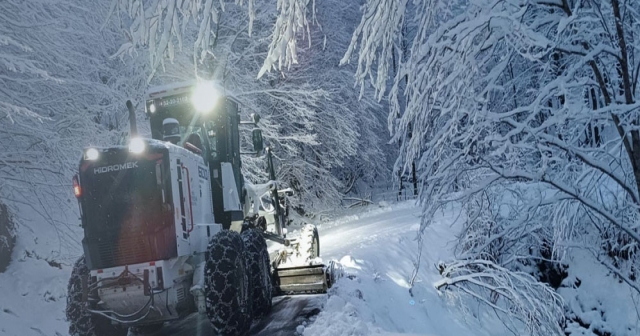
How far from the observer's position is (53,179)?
848 centimetres

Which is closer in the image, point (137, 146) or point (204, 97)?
point (137, 146)

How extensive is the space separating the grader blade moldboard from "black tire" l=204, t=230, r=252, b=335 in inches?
72.8

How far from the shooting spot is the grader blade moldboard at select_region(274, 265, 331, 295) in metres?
7.16

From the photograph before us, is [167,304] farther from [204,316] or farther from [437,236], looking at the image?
[437,236]

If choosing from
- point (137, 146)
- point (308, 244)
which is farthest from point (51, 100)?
point (308, 244)

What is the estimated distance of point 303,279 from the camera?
7285 mm

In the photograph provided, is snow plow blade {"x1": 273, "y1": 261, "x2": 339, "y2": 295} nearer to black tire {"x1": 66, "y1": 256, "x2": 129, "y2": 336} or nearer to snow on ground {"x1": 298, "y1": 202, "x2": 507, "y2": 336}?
snow on ground {"x1": 298, "y1": 202, "x2": 507, "y2": 336}

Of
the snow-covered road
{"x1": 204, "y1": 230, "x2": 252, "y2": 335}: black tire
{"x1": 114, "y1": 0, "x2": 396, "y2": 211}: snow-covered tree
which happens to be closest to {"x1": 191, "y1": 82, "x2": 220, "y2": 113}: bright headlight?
{"x1": 204, "y1": 230, "x2": 252, "y2": 335}: black tire

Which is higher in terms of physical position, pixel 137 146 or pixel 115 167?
pixel 137 146

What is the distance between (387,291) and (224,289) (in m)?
5.08

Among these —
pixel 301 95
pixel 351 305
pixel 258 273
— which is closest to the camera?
pixel 258 273

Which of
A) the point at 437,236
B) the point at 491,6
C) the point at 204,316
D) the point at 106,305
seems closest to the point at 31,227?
the point at 204,316

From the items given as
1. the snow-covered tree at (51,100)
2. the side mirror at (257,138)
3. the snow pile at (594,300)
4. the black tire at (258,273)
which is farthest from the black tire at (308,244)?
the snow pile at (594,300)

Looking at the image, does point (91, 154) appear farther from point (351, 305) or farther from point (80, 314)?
point (351, 305)
